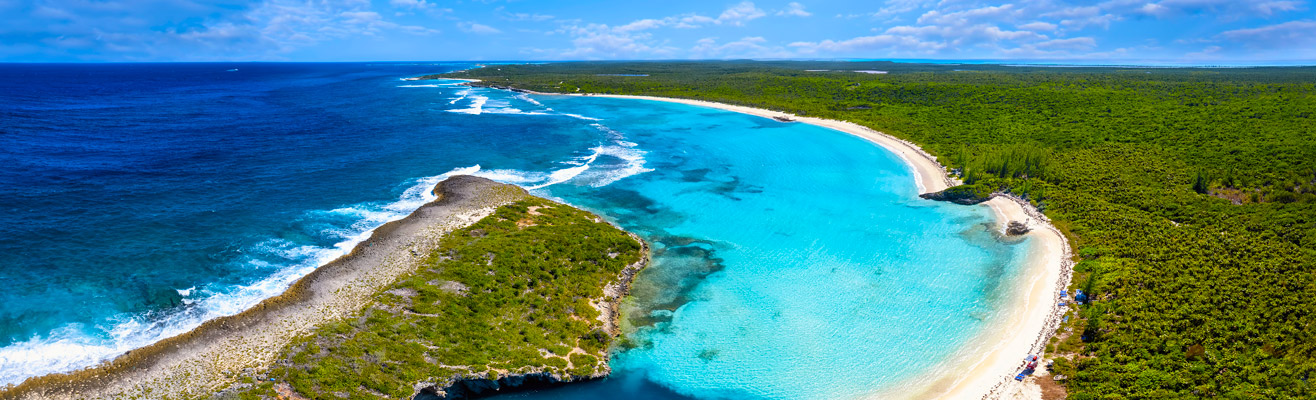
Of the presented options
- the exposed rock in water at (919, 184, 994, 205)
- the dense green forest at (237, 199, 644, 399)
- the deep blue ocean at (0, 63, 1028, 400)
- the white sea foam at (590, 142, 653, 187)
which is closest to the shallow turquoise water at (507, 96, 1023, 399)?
the deep blue ocean at (0, 63, 1028, 400)

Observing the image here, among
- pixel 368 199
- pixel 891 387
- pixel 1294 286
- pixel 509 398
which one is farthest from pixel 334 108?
pixel 1294 286

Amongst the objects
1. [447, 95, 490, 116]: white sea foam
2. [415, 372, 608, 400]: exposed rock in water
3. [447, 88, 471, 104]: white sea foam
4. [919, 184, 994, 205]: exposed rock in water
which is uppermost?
[447, 88, 471, 104]: white sea foam

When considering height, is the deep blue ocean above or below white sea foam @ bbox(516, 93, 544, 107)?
below

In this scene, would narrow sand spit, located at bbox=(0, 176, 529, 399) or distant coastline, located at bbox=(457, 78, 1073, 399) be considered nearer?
narrow sand spit, located at bbox=(0, 176, 529, 399)

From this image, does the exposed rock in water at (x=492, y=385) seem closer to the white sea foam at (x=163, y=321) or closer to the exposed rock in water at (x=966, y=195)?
the white sea foam at (x=163, y=321)

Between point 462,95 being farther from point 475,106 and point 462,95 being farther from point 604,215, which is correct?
point 604,215

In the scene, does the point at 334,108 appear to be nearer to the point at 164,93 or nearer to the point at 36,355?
the point at 164,93

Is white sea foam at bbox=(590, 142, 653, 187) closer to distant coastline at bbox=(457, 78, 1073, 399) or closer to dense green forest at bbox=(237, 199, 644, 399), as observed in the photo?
dense green forest at bbox=(237, 199, 644, 399)
